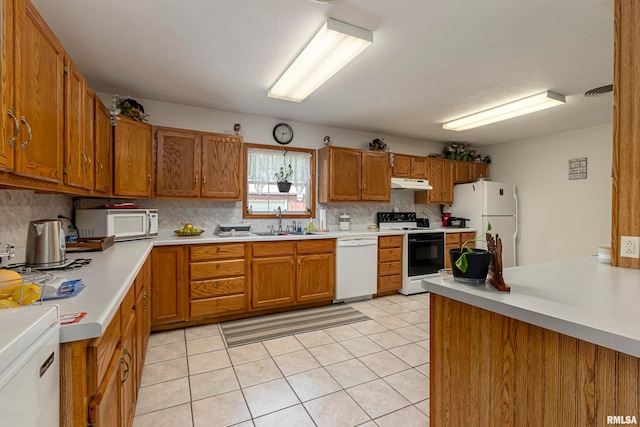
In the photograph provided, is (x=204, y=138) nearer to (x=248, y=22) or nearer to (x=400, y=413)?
(x=248, y=22)

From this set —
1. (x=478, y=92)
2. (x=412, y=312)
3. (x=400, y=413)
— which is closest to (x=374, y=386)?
(x=400, y=413)

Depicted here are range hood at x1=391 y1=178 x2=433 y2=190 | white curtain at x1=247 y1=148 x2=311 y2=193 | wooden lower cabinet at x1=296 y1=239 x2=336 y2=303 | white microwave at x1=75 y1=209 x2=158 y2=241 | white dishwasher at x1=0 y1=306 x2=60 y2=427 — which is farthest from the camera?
range hood at x1=391 y1=178 x2=433 y2=190

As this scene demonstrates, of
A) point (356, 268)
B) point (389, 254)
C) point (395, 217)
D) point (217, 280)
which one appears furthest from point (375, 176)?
point (217, 280)

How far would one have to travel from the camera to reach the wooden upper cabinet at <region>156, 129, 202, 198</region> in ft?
10.4

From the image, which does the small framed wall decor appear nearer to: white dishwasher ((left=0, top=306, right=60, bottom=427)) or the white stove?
the white stove

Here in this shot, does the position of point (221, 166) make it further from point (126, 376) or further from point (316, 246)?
point (126, 376)

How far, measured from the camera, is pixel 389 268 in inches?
164

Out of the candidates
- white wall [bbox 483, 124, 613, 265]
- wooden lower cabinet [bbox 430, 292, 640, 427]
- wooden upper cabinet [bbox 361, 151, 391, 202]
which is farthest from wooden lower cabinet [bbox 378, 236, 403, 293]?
wooden lower cabinet [bbox 430, 292, 640, 427]

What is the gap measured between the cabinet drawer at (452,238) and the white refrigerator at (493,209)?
333mm

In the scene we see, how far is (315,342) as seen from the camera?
277 centimetres

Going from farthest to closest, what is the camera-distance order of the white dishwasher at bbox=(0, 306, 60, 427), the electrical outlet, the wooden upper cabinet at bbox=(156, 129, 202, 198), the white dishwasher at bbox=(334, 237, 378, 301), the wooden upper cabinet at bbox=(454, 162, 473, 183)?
the wooden upper cabinet at bbox=(454, 162, 473, 183) → the white dishwasher at bbox=(334, 237, 378, 301) → the wooden upper cabinet at bbox=(156, 129, 202, 198) → the electrical outlet → the white dishwasher at bbox=(0, 306, 60, 427)

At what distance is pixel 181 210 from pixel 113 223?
86cm

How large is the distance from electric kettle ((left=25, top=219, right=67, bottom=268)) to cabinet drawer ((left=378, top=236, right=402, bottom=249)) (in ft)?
11.1

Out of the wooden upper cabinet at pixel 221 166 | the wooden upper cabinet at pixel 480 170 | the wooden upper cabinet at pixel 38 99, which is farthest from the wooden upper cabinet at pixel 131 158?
the wooden upper cabinet at pixel 480 170
